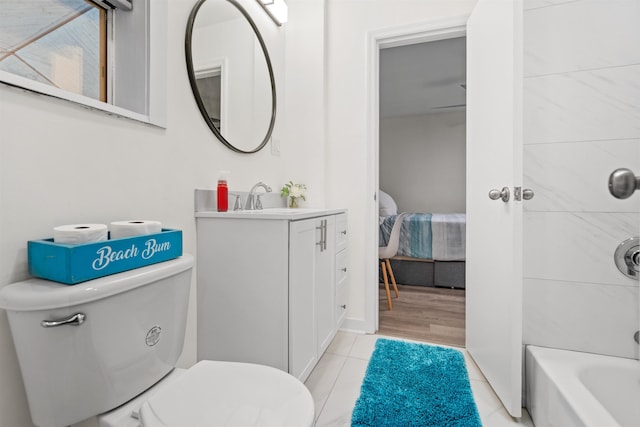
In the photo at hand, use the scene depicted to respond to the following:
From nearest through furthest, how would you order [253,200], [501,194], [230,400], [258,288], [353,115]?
[230,400], [258,288], [501,194], [253,200], [353,115]

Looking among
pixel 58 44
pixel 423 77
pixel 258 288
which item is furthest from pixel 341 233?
pixel 423 77

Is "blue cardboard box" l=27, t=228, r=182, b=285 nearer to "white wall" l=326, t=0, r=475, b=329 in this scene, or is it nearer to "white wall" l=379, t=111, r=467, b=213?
"white wall" l=326, t=0, r=475, b=329

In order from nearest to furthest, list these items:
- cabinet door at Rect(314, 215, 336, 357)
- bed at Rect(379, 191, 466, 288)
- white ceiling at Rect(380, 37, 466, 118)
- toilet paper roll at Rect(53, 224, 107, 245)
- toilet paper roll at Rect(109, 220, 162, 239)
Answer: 1. toilet paper roll at Rect(53, 224, 107, 245)
2. toilet paper roll at Rect(109, 220, 162, 239)
3. cabinet door at Rect(314, 215, 336, 357)
4. white ceiling at Rect(380, 37, 466, 118)
5. bed at Rect(379, 191, 466, 288)

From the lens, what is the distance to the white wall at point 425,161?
16.7ft

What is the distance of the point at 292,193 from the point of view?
2.07m

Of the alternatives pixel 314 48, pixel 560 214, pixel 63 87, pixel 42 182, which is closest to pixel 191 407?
pixel 42 182

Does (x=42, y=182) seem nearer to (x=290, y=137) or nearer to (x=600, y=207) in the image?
(x=290, y=137)

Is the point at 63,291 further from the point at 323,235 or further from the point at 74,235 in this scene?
the point at 323,235

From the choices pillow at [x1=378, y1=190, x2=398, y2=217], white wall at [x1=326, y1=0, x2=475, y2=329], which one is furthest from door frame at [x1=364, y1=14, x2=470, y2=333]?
pillow at [x1=378, y1=190, x2=398, y2=217]

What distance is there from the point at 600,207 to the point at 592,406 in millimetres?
747

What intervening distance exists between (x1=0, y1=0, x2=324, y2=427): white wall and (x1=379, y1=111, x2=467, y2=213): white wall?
165 inches

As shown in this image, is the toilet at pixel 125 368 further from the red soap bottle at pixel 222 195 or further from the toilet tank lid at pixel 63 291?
the red soap bottle at pixel 222 195

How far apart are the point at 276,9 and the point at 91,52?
1314mm

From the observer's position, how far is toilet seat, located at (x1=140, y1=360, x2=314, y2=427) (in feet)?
2.21
